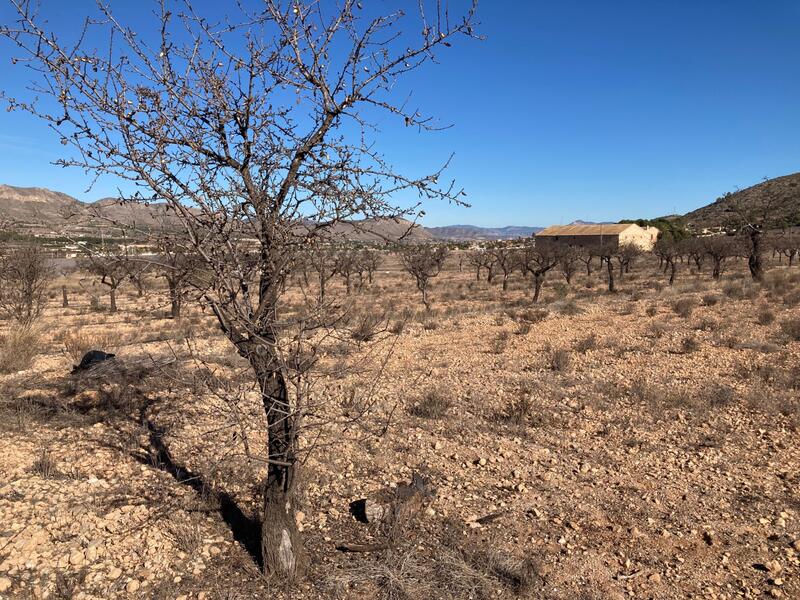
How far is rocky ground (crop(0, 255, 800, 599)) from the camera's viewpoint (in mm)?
3641

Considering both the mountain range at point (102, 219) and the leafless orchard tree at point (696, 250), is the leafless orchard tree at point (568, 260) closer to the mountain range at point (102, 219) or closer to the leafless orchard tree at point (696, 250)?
the leafless orchard tree at point (696, 250)

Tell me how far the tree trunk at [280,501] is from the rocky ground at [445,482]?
144 mm

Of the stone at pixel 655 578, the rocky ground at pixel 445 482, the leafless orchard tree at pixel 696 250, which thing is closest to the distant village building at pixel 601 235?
the leafless orchard tree at pixel 696 250

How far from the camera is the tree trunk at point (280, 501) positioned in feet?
11.6

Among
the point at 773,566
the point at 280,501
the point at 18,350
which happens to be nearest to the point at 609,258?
the point at 773,566

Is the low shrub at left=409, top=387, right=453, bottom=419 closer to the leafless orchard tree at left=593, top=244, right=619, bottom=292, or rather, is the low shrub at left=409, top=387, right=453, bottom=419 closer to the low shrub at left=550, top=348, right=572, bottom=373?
the low shrub at left=550, top=348, right=572, bottom=373

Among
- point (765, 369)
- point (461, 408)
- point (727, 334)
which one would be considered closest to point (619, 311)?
point (727, 334)

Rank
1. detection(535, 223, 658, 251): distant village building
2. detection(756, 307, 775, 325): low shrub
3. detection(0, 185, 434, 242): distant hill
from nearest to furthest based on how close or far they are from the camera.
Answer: detection(0, 185, 434, 242): distant hill < detection(756, 307, 775, 325): low shrub < detection(535, 223, 658, 251): distant village building

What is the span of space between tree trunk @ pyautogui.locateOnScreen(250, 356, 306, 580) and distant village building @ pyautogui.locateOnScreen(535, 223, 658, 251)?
5789cm

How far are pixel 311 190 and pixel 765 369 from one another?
917 cm

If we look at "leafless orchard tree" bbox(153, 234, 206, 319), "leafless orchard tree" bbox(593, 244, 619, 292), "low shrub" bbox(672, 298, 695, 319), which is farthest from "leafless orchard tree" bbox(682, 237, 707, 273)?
"leafless orchard tree" bbox(153, 234, 206, 319)

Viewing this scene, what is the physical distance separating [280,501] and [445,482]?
83.2 inches

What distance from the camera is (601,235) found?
61.0 m

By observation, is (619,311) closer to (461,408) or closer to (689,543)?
(461,408)
